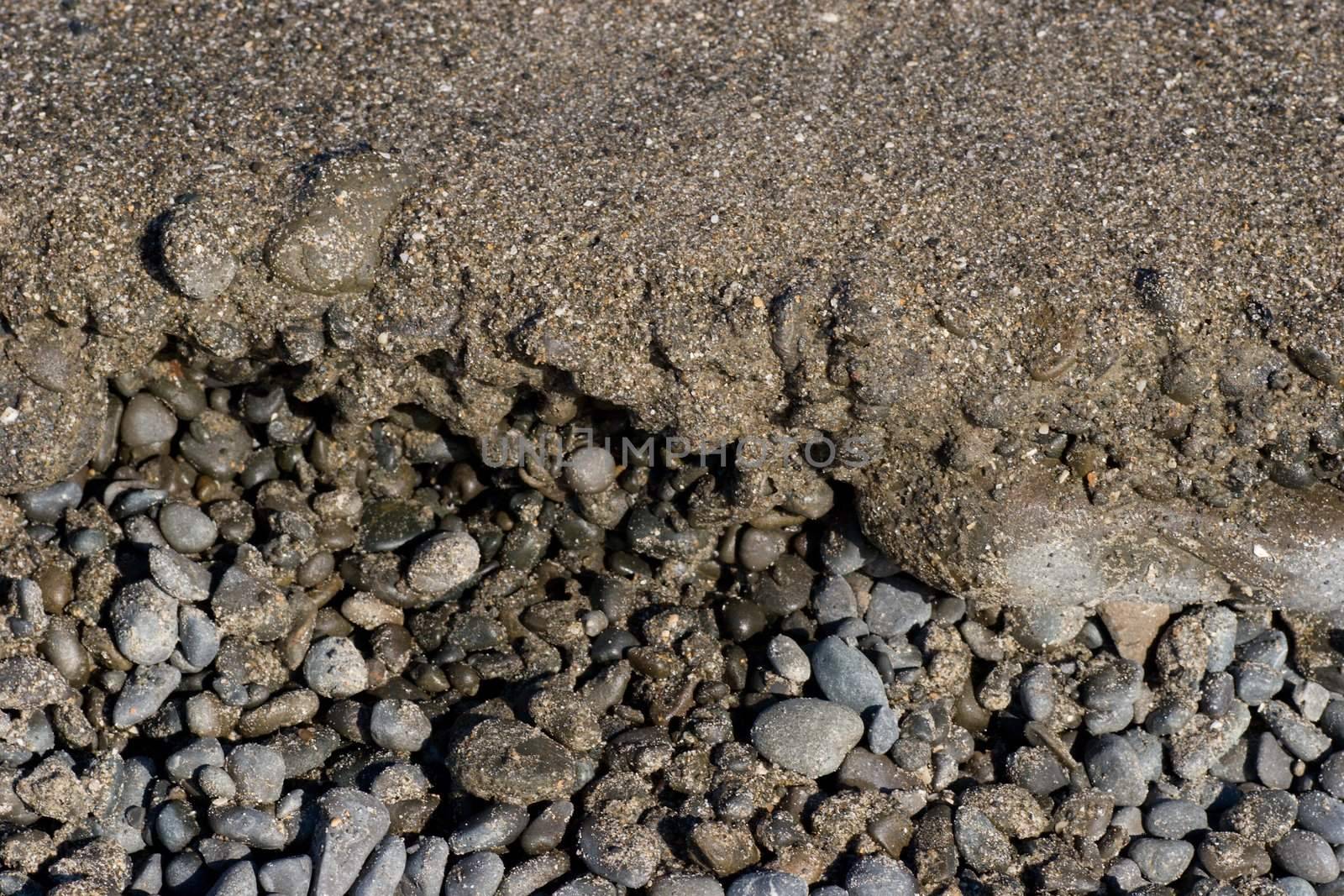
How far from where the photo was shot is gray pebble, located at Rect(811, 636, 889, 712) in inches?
120

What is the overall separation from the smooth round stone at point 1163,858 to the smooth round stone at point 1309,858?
22 cm

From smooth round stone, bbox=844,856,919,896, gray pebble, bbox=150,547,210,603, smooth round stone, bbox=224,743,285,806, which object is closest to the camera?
smooth round stone, bbox=844,856,919,896

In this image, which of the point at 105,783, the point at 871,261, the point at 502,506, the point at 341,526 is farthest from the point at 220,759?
the point at 871,261

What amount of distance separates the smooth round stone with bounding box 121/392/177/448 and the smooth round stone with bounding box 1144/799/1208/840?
2740mm

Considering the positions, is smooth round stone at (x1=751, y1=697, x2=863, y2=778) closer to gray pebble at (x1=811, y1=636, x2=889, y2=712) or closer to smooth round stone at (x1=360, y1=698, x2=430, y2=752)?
gray pebble at (x1=811, y1=636, x2=889, y2=712)

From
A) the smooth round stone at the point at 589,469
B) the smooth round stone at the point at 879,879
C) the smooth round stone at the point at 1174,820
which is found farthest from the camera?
the smooth round stone at the point at 589,469

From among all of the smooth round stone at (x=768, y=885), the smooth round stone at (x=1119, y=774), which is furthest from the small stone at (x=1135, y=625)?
the smooth round stone at (x=768, y=885)

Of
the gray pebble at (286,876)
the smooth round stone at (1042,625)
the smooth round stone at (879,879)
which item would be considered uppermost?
the smooth round stone at (1042,625)

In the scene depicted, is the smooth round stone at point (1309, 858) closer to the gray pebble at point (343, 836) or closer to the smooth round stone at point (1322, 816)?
the smooth round stone at point (1322, 816)

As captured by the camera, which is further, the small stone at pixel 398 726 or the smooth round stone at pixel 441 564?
the smooth round stone at pixel 441 564

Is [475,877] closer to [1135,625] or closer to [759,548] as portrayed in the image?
[759,548]

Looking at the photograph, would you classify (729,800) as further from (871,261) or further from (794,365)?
(871,261)

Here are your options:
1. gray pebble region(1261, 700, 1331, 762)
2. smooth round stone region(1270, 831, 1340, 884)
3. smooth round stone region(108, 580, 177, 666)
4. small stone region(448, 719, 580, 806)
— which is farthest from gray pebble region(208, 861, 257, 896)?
gray pebble region(1261, 700, 1331, 762)

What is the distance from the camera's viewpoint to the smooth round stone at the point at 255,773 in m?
2.85
